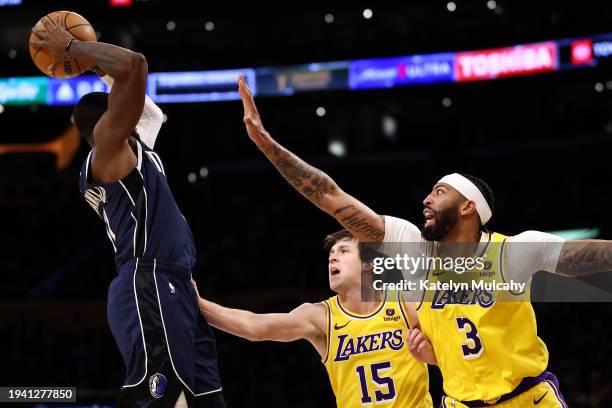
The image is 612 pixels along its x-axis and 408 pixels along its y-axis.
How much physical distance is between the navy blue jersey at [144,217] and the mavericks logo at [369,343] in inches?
65.8

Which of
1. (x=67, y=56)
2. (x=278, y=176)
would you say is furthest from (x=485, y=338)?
(x=278, y=176)

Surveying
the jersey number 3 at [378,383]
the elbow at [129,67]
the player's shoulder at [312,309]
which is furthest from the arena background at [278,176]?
the elbow at [129,67]

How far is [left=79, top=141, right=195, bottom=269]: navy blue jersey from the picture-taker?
156 inches

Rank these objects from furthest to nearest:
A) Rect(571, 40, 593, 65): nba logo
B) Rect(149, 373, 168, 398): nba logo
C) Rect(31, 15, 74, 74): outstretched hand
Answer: Rect(571, 40, 593, 65): nba logo
Rect(31, 15, 74, 74): outstretched hand
Rect(149, 373, 168, 398): nba logo

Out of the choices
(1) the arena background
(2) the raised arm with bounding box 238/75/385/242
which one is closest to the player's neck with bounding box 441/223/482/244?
(2) the raised arm with bounding box 238/75/385/242

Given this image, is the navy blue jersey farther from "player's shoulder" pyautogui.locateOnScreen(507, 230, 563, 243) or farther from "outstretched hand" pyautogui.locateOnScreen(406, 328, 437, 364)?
"player's shoulder" pyautogui.locateOnScreen(507, 230, 563, 243)

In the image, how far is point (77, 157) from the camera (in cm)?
2259

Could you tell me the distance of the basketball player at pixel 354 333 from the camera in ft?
17.1

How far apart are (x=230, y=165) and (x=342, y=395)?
20.6 m

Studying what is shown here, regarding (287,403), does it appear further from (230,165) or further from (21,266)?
(230,165)

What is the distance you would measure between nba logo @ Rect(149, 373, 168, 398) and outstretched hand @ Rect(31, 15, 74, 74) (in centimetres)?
168

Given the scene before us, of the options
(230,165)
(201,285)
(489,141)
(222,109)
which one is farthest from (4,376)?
(489,141)

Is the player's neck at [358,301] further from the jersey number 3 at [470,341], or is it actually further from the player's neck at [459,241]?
the jersey number 3 at [470,341]

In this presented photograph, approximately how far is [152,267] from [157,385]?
1.88 ft
